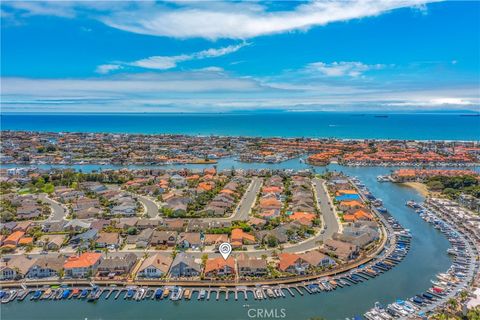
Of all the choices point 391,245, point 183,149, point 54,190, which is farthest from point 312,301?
point 183,149

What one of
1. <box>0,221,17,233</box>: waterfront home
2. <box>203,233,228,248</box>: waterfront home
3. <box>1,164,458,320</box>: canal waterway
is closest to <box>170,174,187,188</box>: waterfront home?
<box>203,233,228,248</box>: waterfront home

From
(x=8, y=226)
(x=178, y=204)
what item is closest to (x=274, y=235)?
(x=178, y=204)

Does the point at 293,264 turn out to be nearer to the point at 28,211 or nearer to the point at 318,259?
the point at 318,259

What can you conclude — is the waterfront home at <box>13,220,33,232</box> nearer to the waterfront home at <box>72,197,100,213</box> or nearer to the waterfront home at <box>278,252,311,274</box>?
the waterfront home at <box>72,197,100,213</box>

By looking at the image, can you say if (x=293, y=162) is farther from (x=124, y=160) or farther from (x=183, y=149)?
(x=124, y=160)

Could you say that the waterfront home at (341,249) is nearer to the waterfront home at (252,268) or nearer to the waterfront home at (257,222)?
the waterfront home at (252,268)
